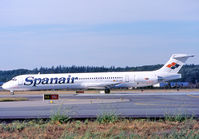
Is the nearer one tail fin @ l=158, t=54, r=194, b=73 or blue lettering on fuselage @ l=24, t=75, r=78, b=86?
tail fin @ l=158, t=54, r=194, b=73

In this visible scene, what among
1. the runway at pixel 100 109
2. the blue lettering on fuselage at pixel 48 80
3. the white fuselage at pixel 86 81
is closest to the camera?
the runway at pixel 100 109

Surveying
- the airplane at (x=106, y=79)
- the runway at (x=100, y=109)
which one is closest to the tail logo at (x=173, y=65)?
the airplane at (x=106, y=79)

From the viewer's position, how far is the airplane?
44.6 m

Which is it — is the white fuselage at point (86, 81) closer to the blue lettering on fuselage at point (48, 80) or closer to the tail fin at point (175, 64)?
the blue lettering on fuselage at point (48, 80)

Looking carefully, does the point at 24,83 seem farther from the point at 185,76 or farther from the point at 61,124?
the point at 185,76

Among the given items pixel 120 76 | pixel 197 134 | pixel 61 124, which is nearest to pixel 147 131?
pixel 197 134

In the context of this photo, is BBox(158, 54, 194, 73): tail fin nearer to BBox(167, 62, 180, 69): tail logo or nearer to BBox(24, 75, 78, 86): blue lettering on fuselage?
BBox(167, 62, 180, 69): tail logo

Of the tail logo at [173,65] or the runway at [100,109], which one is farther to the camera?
the tail logo at [173,65]

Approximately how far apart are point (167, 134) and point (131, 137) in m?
1.34

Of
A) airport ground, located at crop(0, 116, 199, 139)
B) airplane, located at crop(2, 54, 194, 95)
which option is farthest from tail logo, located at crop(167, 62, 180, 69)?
airport ground, located at crop(0, 116, 199, 139)

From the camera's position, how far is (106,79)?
45.2m

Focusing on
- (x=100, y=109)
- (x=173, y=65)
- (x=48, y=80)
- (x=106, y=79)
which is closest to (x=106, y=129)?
(x=100, y=109)

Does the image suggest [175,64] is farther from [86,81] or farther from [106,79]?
[86,81]

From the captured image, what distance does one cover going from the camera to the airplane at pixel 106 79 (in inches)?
1754
